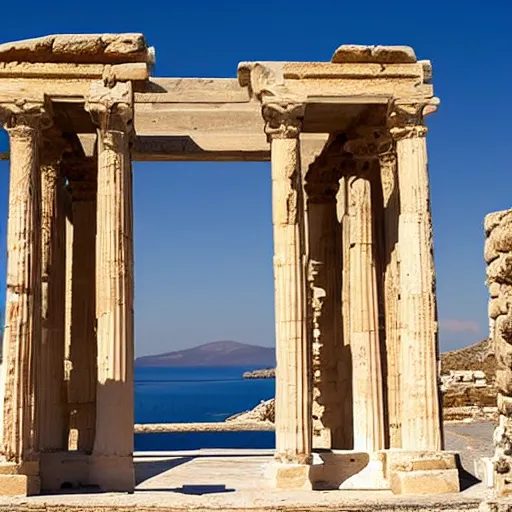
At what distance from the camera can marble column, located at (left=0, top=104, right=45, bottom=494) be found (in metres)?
19.5

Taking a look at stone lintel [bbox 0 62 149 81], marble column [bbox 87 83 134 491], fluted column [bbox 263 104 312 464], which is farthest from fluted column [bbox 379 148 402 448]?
stone lintel [bbox 0 62 149 81]

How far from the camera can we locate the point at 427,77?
2155 cm

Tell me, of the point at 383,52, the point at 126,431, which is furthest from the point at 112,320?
the point at 383,52

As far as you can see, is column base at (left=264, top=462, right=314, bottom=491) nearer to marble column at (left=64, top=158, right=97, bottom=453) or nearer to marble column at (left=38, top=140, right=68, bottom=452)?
marble column at (left=38, top=140, right=68, bottom=452)

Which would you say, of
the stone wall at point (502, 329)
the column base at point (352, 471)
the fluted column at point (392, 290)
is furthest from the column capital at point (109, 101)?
the stone wall at point (502, 329)

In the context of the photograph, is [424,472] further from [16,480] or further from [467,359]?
[467,359]

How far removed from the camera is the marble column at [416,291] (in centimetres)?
2039

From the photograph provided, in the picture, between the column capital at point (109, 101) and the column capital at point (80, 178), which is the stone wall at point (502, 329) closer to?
the column capital at point (109, 101)

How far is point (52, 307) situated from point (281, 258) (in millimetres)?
6250

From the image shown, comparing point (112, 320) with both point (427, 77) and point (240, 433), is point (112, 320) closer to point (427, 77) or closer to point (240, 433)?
point (427, 77)

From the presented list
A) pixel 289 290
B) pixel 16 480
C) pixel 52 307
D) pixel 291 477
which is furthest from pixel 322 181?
pixel 16 480

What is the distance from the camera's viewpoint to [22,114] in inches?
814

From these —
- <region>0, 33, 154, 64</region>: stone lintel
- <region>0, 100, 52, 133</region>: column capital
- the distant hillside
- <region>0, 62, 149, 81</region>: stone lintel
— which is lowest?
the distant hillside

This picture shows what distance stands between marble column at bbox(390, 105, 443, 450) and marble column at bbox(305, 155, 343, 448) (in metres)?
4.54
